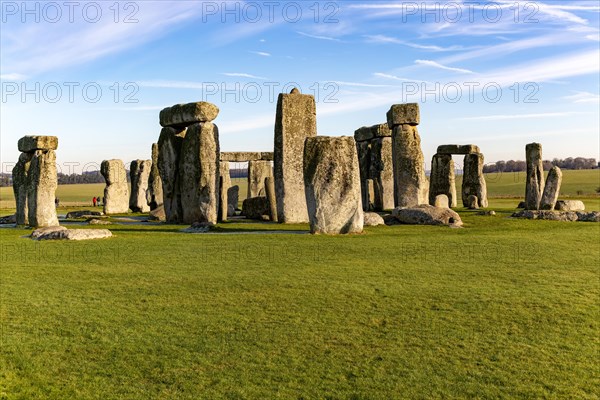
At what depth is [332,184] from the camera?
14.2 meters

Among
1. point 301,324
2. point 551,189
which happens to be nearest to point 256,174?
point 551,189

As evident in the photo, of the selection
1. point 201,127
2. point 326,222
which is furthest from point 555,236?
point 201,127

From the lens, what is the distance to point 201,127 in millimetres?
18719

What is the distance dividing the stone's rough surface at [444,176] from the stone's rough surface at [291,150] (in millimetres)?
11692

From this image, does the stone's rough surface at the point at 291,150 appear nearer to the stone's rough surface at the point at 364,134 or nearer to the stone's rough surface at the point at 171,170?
the stone's rough surface at the point at 171,170

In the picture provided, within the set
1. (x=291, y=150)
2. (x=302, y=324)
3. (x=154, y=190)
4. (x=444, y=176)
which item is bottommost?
(x=302, y=324)

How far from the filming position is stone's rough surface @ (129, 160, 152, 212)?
95.0ft

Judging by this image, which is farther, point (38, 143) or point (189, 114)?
point (189, 114)

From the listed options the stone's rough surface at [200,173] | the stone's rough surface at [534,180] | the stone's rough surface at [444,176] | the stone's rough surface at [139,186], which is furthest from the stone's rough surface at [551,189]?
the stone's rough surface at [139,186]

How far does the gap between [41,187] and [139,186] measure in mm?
11995

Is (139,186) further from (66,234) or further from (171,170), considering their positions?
(66,234)

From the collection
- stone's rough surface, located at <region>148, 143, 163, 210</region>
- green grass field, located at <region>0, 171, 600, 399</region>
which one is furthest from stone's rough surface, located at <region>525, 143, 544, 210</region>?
stone's rough surface, located at <region>148, 143, 163, 210</region>

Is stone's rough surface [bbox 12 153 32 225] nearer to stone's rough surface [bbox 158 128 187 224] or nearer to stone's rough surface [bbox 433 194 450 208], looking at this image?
stone's rough surface [bbox 158 128 187 224]

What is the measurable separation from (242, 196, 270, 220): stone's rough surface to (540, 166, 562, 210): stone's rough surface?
32.8 feet
